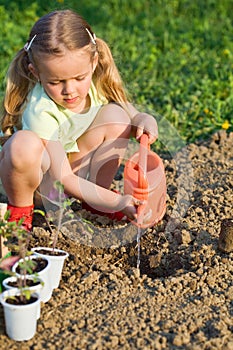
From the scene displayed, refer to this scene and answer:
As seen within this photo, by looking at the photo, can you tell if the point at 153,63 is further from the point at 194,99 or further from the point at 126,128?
the point at 126,128

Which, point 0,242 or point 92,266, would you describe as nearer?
point 0,242

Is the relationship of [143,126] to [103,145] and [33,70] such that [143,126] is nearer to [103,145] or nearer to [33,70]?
[103,145]

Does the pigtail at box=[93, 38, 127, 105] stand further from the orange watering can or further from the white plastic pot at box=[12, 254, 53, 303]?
the white plastic pot at box=[12, 254, 53, 303]

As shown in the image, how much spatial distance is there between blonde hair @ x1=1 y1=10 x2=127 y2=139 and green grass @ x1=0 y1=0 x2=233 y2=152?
2.87 ft

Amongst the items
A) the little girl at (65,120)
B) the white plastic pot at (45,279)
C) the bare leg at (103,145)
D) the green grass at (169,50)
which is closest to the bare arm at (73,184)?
the little girl at (65,120)

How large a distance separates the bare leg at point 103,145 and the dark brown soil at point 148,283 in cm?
21

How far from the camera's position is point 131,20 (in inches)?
221

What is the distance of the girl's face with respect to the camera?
264cm

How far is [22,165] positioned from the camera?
8.61ft

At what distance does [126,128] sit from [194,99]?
1.24 metres

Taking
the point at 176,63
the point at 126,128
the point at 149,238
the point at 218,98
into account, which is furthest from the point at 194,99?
the point at 149,238

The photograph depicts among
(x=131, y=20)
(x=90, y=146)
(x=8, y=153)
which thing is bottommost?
(x=131, y=20)

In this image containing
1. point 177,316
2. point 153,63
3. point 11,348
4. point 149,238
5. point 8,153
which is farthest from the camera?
point 153,63

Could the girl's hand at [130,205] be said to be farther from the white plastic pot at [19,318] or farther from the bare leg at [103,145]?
the white plastic pot at [19,318]
